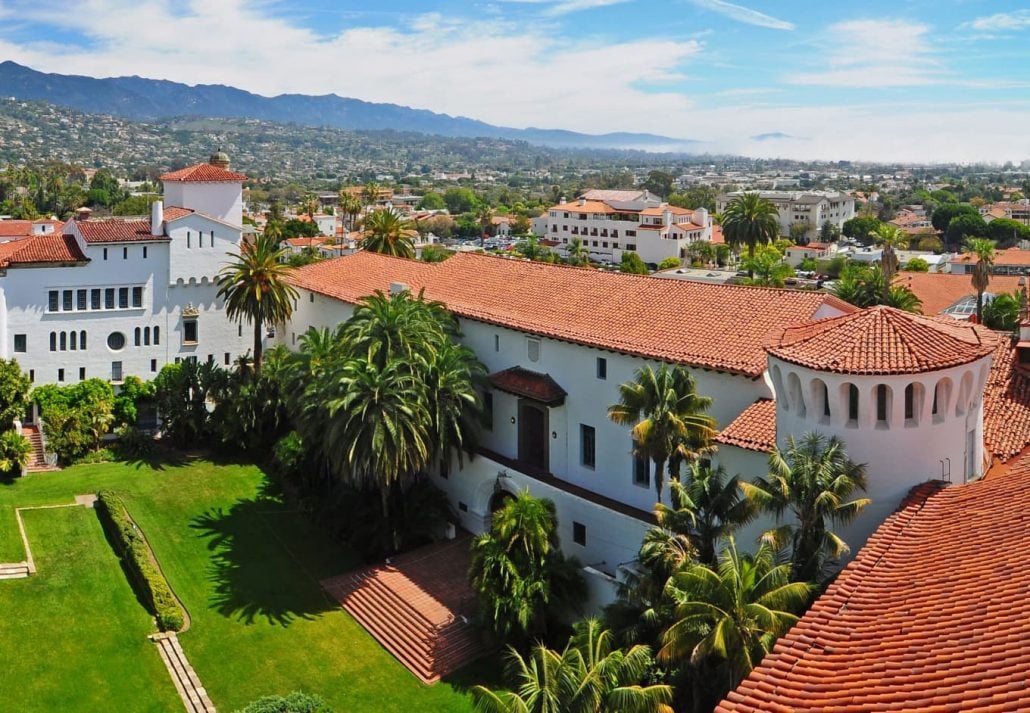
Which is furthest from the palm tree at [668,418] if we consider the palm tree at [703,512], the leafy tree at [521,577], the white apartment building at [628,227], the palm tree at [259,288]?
the white apartment building at [628,227]

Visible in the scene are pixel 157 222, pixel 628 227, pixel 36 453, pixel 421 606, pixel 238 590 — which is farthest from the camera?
pixel 628 227

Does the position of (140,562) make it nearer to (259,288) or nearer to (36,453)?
(36,453)

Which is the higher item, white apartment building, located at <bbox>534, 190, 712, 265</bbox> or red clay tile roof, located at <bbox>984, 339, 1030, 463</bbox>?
white apartment building, located at <bbox>534, 190, 712, 265</bbox>

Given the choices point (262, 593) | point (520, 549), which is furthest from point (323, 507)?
point (520, 549)

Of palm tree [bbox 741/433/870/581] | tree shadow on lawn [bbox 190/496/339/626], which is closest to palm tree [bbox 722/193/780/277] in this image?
tree shadow on lawn [bbox 190/496/339/626]

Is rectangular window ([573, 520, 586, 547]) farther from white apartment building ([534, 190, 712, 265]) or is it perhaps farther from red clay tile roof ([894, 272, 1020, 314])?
white apartment building ([534, 190, 712, 265])

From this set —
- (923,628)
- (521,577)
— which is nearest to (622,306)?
(521,577)
